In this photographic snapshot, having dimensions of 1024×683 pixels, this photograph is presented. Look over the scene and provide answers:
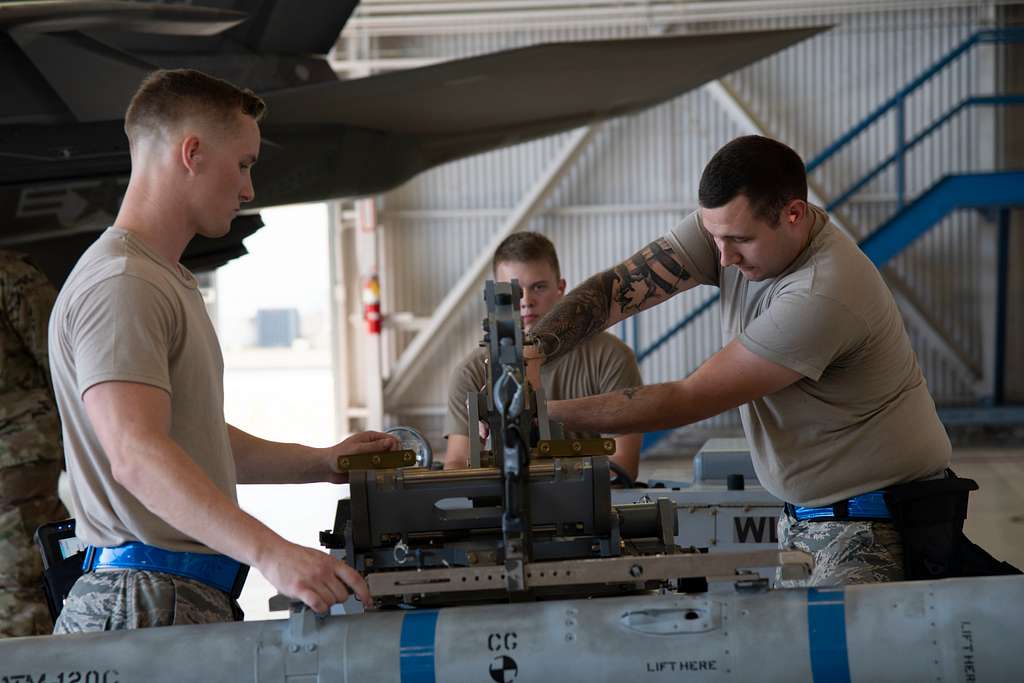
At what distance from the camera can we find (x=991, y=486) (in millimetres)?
8180

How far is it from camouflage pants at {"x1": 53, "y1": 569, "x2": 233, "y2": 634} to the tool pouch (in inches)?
62.6

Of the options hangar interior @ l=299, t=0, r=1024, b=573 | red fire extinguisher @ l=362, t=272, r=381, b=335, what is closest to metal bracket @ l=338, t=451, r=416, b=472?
hangar interior @ l=299, t=0, r=1024, b=573

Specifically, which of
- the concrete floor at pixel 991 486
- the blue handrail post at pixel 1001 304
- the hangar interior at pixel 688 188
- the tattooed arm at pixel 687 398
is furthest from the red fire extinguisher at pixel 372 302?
the tattooed arm at pixel 687 398

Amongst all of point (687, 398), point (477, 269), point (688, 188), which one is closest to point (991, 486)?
point (688, 188)

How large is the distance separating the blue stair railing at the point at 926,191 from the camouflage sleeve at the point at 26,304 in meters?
6.35

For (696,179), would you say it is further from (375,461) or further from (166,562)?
(166,562)

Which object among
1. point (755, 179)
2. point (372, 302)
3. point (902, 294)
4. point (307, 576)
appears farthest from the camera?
point (372, 302)

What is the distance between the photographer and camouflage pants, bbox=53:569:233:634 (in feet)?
6.68

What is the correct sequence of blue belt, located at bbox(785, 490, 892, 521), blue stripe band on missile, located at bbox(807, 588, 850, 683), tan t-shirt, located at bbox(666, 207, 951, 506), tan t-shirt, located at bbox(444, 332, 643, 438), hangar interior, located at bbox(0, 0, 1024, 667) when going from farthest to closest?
hangar interior, located at bbox(0, 0, 1024, 667)
tan t-shirt, located at bbox(444, 332, 643, 438)
blue belt, located at bbox(785, 490, 892, 521)
tan t-shirt, located at bbox(666, 207, 951, 506)
blue stripe band on missile, located at bbox(807, 588, 850, 683)

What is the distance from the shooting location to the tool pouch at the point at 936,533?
2488 mm

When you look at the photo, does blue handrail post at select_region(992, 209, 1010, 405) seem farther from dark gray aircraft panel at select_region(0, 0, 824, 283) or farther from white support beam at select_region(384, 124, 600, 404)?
white support beam at select_region(384, 124, 600, 404)

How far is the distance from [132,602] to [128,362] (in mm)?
493

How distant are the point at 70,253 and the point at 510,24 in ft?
20.6

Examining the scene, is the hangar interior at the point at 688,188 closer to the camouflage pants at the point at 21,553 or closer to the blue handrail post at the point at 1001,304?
the blue handrail post at the point at 1001,304
